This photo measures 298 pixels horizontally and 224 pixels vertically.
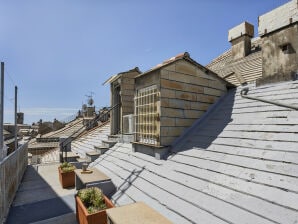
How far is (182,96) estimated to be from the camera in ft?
22.6

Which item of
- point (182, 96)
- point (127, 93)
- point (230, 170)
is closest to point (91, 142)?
point (127, 93)

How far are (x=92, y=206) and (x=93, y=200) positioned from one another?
15 cm

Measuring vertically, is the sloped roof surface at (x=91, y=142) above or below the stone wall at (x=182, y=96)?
below

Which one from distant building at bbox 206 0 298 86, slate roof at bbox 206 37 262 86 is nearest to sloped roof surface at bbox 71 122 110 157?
slate roof at bbox 206 37 262 86

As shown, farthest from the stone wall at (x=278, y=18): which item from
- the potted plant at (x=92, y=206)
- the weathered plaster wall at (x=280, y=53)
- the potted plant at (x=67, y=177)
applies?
the potted plant at (x=67, y=177)

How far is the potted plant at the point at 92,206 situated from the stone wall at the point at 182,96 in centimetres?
233

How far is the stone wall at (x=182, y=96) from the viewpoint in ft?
21.3

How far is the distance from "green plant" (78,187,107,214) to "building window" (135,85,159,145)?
2272 millimetres

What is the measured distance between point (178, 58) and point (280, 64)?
331 centimetres

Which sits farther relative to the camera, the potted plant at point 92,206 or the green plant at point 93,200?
the green plant at point 93,200

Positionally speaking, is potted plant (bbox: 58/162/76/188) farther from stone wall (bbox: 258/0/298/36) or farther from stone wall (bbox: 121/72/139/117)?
stone wall (bbox: 258/0/298/36)

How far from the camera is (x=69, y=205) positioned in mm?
6410

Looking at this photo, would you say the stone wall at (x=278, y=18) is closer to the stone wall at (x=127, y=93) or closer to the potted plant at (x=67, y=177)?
the stone wall at (x=127, y=93)

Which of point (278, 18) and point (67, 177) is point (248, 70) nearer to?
point (278, 18)
